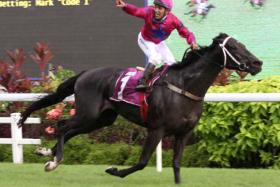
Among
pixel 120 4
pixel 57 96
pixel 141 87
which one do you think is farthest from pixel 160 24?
pixel 57 96

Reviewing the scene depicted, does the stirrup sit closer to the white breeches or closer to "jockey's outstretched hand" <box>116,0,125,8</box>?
the white breeches

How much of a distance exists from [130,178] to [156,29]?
178 cm

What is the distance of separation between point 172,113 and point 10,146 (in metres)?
3.76

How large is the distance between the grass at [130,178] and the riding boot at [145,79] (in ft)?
3.48

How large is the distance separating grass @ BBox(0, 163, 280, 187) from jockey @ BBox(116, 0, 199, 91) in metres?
1.11

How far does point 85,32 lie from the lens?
1417cm

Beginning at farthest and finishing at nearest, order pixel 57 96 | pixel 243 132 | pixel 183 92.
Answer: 1. pixel 243 132
2. pixel 57 96
3. pixel 183 92

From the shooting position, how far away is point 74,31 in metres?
Answer: 14.2

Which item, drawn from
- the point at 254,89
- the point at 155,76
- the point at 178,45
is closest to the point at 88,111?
the point at 155,76

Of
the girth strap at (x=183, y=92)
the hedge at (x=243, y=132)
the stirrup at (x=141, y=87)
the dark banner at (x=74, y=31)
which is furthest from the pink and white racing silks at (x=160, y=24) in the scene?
the dark banner at (x=74, y=31)

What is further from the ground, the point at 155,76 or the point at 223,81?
the point at 155,76

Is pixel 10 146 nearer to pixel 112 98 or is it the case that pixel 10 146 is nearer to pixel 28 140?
pixel 28 140

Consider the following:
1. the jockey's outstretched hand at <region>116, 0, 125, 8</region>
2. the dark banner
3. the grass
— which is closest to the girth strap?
the grass

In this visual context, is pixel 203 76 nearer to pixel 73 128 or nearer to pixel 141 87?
pixel 141 87
